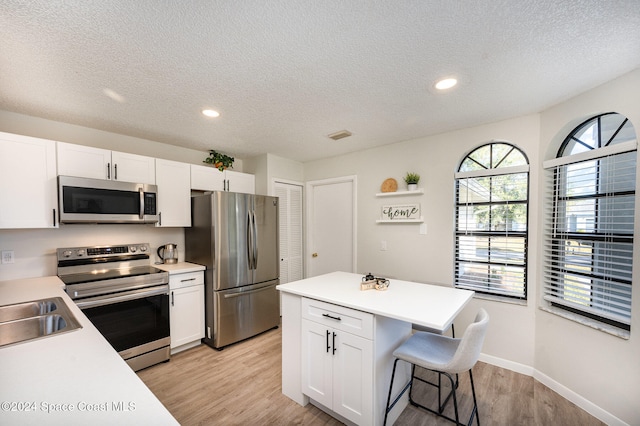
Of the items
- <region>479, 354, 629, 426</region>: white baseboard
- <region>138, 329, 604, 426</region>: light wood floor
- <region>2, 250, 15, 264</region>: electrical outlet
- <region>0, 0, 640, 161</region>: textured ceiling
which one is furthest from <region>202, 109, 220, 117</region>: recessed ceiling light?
<region>479, 354, 629, 426</region>: white baseboard

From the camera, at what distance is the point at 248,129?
2877 mm

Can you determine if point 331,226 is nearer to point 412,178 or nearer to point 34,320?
point 412,178

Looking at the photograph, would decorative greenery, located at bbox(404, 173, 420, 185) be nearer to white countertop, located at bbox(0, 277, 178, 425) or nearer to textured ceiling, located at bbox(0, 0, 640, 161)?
textured ceiling, located at bbox(0, 0, 640, 161)

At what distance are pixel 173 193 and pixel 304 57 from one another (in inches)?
89.7

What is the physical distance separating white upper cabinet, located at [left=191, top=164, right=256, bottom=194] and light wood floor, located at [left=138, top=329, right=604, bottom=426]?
1941 mm

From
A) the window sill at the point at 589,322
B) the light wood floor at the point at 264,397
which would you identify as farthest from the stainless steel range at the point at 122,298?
the window sill at the point at 589,322

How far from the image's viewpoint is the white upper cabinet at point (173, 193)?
3006 millimetres

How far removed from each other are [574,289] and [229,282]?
3.23 m

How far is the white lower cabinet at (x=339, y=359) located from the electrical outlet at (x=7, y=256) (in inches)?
104

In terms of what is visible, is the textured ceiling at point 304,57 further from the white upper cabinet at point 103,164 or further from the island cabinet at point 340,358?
the island cabinet at point 340,358

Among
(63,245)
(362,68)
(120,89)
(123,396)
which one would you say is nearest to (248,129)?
(120,89)

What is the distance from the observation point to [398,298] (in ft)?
6.20

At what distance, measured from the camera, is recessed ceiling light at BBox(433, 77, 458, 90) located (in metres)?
1.91

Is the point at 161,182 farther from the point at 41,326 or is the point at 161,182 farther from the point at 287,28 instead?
the point at 287,28
